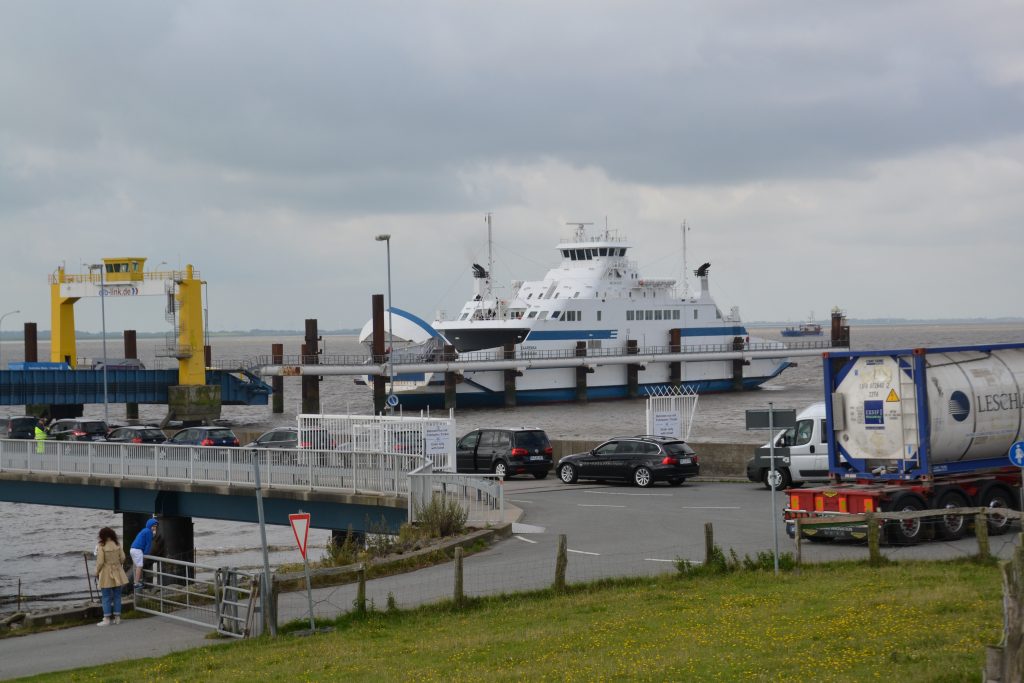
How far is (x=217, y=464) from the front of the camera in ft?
82.8

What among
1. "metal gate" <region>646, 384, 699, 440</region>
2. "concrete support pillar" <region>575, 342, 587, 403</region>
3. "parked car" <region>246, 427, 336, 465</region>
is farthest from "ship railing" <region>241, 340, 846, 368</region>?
"parked car" <region>246, 427, 336, 465</region>

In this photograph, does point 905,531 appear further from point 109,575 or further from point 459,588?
point 109,575

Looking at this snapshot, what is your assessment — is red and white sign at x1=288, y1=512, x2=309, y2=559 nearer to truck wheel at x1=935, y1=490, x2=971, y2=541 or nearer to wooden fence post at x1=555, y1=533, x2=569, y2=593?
wooden fence post at x1=555, y1=533, x2=569, y2=593

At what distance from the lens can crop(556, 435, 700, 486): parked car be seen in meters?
27.5

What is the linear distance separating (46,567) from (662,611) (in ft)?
68.7

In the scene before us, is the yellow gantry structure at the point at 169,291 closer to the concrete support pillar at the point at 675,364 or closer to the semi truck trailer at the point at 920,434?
the concrete support pillar at the point at 675,364

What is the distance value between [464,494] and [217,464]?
6357 mm

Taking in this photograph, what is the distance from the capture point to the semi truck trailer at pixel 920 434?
18.2 metres

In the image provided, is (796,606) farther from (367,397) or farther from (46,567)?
(367,397)

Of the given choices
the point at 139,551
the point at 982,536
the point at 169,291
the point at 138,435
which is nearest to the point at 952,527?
the point at 982,536

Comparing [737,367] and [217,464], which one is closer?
[217,464]

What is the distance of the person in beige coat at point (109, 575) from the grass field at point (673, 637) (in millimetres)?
1745

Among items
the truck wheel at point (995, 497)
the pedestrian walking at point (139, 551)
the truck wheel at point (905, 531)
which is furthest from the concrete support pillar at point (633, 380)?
the pedestrian walking at point (139, 551)

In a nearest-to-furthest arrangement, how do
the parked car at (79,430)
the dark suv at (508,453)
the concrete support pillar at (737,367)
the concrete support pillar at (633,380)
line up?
the dark suv at (508,453), the parked car at (79,430), the concrete support pillar at (633,380), the concrete support pillar at (737,367)
